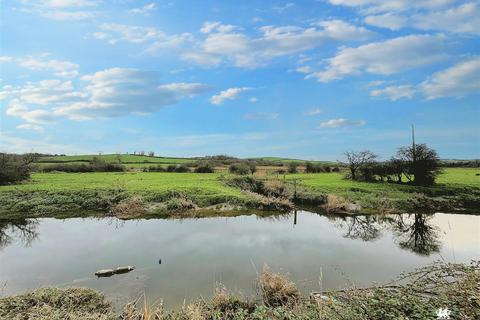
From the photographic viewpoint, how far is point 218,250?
60.6ft

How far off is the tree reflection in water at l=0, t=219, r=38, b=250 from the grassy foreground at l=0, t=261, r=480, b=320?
12.1 m

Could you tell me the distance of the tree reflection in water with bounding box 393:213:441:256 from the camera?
19922 millimetres

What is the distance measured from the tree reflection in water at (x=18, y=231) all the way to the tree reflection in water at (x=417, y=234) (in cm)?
2295

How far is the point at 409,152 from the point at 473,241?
887 inches

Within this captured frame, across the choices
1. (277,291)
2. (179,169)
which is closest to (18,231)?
(277,291)

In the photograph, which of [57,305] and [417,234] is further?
[417,234]

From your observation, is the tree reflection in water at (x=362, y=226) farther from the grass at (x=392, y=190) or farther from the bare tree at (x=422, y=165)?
the bare tree at (x=422, y=165)

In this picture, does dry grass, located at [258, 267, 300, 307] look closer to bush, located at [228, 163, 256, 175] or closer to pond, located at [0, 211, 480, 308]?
pond, located at [0, 211, 480, 308]

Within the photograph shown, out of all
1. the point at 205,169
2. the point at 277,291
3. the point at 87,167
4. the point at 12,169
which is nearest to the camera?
the point at 277,291

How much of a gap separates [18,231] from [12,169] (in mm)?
19196

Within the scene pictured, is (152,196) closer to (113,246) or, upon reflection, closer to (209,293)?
(113,246)

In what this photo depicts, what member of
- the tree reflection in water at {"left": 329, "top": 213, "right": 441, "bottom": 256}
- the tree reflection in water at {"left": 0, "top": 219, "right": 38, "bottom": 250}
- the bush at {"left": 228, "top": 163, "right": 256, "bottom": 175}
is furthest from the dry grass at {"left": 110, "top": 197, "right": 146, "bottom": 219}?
the bush at {"left": 228, "top": 163, "right": 256, "bottom": 175}

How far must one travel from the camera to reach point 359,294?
30.6ft

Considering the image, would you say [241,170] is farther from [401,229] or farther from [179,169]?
[401,229]
